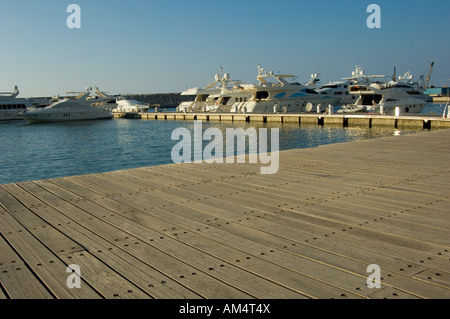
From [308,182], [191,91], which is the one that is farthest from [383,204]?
[191,91]

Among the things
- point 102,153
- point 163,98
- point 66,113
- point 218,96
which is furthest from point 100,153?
point 163,98

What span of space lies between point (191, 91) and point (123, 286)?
55.1 m

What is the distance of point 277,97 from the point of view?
45375 millimetres

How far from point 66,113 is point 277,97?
3038 cm

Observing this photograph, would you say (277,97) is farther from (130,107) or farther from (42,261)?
(42,261)

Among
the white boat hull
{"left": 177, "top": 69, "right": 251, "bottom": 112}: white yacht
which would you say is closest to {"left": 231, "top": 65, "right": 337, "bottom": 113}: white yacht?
{"left": 177, "top": 69, "right": 251, "bottom": 112}: white yacht

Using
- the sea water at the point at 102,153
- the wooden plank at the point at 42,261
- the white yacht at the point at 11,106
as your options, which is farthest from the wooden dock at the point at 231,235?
the white yacht at the point at 11,106

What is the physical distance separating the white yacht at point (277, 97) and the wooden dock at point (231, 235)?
37.4 m

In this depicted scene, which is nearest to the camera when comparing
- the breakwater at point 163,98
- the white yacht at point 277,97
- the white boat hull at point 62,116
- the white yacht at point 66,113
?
the white yacht at point 277,97

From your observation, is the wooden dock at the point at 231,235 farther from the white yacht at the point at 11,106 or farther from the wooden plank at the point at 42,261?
the white yacht at the point at 11,106

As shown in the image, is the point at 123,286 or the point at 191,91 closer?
the point at 123,286

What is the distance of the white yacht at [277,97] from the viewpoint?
147 feet
